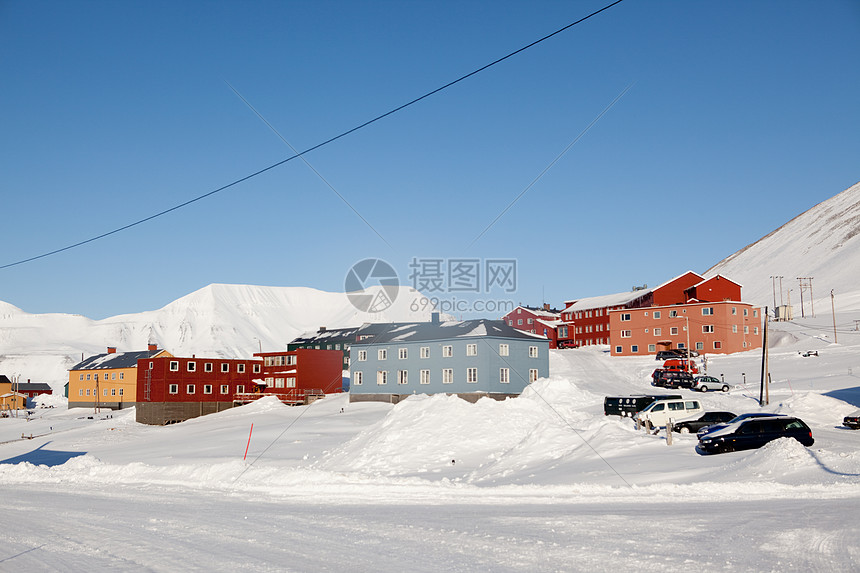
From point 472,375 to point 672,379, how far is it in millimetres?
18783

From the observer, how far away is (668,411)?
38.9 meters

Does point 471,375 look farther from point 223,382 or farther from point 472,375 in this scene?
point 223,382

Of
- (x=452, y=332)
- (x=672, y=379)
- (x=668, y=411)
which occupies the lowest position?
(x=668, y=411)

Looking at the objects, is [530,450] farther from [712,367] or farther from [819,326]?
[819,326]

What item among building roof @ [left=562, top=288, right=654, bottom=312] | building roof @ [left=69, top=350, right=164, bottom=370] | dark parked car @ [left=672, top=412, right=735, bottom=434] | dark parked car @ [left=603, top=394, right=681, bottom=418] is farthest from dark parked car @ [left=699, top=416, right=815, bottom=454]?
building roof @ [left=69, top=350, right=164, bottom=370]

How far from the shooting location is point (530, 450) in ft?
100

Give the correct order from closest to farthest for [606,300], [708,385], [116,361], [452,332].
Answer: [708,385], [452,332], [116,361], [606,300]

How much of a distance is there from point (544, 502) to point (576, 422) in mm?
17989

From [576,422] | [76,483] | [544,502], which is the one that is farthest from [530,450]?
[76,483]

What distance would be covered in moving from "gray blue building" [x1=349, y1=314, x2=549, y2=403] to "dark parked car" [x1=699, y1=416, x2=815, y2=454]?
33142mm

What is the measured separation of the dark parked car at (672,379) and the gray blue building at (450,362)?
10.6 m

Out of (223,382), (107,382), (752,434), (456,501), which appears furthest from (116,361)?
(752,434)

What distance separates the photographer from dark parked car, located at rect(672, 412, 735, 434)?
116 feet

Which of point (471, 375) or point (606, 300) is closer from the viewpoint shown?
point (471, 375)
